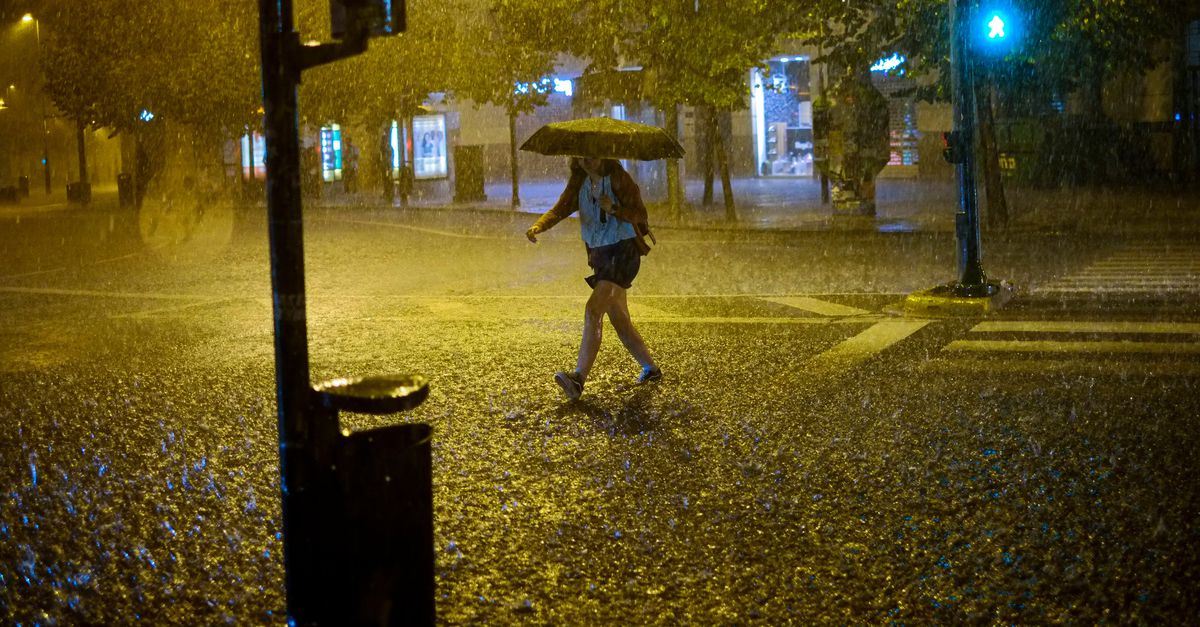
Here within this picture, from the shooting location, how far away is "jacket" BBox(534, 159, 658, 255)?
867 cm

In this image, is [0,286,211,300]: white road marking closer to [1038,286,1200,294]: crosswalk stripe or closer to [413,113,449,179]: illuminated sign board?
[1038,286,1200,294]: crosswalk stripe

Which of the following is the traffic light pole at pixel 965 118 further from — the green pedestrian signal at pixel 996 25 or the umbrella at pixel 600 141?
the umbrella at pixel 600 141

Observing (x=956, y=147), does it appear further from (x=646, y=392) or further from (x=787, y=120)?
(x=787, y=120)

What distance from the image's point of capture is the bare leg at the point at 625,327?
29.0 ft

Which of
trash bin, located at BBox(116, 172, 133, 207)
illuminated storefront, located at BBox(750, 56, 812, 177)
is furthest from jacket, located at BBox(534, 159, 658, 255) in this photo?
illuminated storefront, located at BBox(750, 56, 812, 177)

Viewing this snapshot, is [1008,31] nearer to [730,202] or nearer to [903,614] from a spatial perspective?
[730,202]

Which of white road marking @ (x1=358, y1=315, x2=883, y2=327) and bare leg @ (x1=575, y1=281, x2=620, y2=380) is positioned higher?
bare leg @ (x1=575, y1=281, x2=620, y2=380)

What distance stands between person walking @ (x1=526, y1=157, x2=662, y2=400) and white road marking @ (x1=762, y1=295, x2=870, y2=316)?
3.81 metres

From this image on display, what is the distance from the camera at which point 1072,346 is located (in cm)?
1009

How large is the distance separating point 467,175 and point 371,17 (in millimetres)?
32193

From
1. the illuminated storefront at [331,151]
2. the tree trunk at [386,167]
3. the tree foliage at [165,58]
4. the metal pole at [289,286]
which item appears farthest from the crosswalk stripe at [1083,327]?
the illuminated storefront at [331,151]

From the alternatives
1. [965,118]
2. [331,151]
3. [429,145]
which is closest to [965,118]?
[965,118]

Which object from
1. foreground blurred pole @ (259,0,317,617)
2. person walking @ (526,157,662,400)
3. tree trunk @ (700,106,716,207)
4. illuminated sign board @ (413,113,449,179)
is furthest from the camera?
illuminated sign board @ (413,113,449,179)

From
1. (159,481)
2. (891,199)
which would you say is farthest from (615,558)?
(891,199)
